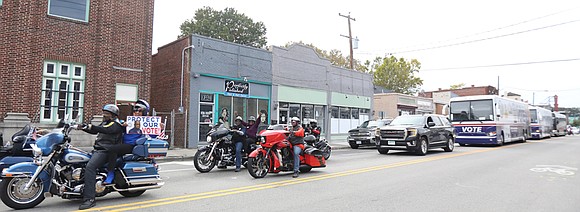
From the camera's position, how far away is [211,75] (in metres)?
18.9

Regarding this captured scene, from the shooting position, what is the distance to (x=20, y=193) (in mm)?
5434

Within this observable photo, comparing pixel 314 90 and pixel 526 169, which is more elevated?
pixel 314 90

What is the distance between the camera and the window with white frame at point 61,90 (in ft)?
48.8

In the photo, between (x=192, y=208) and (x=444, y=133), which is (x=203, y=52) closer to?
(x=444, y=133)

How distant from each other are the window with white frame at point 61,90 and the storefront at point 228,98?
5286 mm

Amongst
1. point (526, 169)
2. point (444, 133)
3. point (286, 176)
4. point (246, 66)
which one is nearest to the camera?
point (286, 176)

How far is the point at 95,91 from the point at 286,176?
10949 mm

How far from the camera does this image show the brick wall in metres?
14.1

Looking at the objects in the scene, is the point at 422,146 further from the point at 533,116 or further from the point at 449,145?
the point at 533,116

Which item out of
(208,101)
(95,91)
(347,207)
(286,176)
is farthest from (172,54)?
(347,207)

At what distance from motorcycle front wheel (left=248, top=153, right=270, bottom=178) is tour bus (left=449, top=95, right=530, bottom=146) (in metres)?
17.5

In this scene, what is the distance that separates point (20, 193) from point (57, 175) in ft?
1.67

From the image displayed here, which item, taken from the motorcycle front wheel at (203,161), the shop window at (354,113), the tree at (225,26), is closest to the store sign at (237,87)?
the motorcycle front wheel at (203,161)

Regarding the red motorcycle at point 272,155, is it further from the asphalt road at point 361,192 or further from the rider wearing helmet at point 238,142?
the rider wearing helmet at point 238,142
